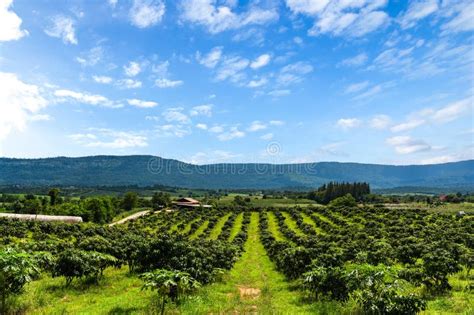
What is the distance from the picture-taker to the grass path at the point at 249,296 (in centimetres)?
1903

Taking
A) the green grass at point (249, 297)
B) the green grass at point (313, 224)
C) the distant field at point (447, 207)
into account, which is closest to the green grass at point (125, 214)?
the green grass at point (313, 224)

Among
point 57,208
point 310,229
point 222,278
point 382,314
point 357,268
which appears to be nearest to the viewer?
point 382,314

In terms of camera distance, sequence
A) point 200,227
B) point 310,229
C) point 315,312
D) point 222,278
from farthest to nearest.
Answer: point 200,227
point 310,229
point 222,278
point 315,312

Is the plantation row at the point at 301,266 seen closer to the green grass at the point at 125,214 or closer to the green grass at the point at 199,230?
the green grass at the point at 199,230

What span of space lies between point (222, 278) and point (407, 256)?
18.0 m

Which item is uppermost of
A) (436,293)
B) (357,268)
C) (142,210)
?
(357,268)

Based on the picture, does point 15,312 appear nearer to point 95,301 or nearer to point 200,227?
point 95,301

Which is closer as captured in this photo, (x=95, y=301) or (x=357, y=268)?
(x=357, y=268)

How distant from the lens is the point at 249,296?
23.6 meters

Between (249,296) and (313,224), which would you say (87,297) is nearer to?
(249,296)

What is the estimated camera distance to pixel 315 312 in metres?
18.4

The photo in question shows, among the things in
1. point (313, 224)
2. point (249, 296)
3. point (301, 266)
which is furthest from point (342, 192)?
point (249, 296)

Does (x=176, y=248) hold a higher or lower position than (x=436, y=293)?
higher

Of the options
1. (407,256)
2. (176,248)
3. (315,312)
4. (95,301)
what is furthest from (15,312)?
(407,256)
